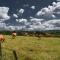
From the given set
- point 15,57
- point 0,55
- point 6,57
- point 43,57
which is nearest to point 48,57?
point 43,57

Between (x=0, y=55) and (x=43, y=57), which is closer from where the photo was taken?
(x=0, y=55)

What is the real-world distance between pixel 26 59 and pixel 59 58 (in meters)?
3.76

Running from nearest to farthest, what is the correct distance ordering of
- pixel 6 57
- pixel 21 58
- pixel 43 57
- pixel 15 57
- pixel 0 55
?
1. pixel 15 57
2. pixel 0 55
3. pixel 6 57
4. pixel 21 58
5. pixel 43 57

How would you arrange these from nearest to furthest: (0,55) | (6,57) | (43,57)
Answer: (0,55), (6,57), (43,57)

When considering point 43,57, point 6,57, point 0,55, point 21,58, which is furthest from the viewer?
point 43,57

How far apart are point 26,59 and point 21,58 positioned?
1.08 metres

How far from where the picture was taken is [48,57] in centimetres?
2522

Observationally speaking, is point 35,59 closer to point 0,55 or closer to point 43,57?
point 43,57

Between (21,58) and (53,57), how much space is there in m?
3.60

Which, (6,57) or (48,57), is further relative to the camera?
(48,57)

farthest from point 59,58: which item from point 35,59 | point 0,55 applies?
point 0,55

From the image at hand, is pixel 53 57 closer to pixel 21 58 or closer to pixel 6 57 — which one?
pixel 21 58

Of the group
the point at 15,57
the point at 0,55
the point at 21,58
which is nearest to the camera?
the point at 15,57

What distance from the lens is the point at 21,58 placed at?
77.0 ft
